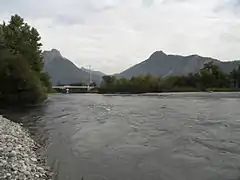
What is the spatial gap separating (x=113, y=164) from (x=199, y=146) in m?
7.06

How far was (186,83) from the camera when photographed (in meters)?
158

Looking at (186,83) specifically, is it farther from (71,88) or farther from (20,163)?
(20,163)

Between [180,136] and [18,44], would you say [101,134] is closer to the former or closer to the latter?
[180,136]

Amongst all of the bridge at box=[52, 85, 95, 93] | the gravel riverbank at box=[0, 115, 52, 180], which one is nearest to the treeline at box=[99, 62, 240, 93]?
the bridge at box=[52, 85, 95, 93]

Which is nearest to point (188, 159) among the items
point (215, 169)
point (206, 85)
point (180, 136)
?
point (215, 169)

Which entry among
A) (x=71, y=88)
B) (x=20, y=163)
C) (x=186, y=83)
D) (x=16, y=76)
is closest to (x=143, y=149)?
(x=20, y=163)

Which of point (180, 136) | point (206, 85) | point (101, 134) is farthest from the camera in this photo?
point (206, 85)

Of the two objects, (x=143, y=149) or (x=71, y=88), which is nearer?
(x=143, y=149)

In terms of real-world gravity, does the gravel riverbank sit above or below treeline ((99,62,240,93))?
below

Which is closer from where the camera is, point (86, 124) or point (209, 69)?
point (86, 124)

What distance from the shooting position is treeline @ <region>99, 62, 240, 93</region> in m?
154

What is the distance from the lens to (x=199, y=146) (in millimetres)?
22828

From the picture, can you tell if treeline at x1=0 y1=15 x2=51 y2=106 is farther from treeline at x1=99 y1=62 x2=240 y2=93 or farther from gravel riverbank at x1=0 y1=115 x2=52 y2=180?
treeline at x1=99 y1=62 x2=240 y2=93

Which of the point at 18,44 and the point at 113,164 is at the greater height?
the point at 18,44
